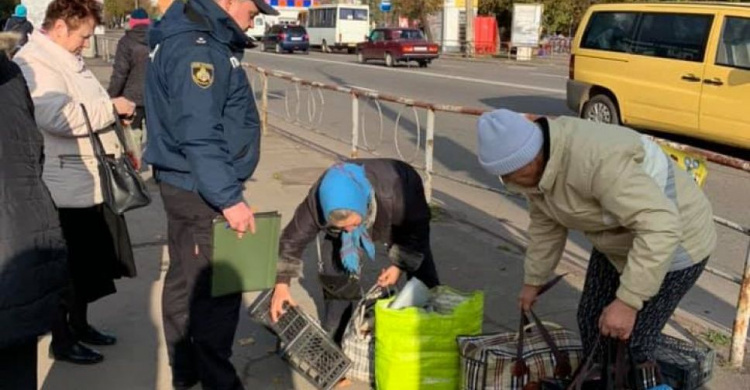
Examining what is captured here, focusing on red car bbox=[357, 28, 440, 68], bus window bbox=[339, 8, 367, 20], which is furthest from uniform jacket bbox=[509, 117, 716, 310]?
bus window bbox=[339, 8, 367, 20]

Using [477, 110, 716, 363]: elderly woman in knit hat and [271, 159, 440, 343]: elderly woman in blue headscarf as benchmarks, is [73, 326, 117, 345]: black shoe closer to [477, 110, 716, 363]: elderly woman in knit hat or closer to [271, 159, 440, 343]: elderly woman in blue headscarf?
[271, 159, 440, 343]: elderly woman in blue headscarf

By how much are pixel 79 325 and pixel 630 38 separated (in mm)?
8433

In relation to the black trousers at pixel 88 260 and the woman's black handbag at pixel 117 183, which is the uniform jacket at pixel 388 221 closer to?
the woman's black handbag at pixel 117 183

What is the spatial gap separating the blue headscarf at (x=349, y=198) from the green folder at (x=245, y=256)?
280 mm

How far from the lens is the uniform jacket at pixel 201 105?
9.14 ft

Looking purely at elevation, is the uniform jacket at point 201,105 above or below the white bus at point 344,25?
below

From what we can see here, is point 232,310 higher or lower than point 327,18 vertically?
lower

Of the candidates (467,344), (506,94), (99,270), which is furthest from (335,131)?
(467,344)

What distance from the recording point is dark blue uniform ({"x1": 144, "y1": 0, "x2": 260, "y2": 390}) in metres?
2.79

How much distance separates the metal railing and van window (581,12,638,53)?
2.06m

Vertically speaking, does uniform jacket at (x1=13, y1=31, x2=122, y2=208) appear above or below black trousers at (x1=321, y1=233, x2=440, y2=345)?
above

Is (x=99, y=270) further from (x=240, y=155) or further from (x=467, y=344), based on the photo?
(x=467, y=344)

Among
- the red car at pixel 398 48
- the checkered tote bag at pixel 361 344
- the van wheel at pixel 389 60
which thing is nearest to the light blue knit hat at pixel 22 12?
the checkered tote bag at pixel 361 344

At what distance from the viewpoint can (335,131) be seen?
11.3 meters
